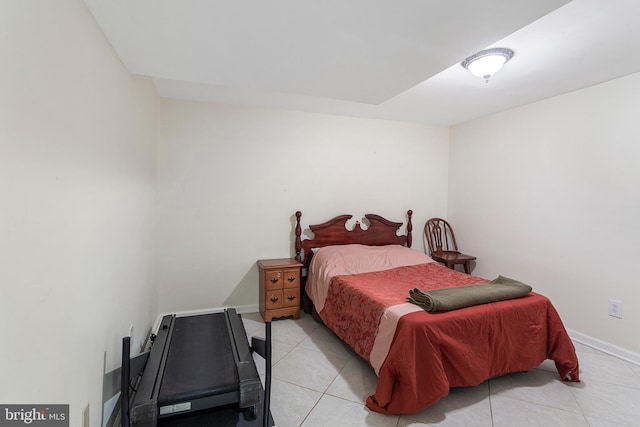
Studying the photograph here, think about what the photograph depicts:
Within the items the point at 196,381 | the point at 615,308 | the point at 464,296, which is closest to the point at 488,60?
the point at 464,296

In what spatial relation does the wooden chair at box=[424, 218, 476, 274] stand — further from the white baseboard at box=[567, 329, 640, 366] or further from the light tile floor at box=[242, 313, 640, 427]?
the light tile floor at box=[242, 313, 640, 427]

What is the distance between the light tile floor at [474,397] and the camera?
1.83 meters

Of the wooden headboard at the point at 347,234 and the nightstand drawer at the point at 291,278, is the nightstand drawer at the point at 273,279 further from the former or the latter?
the wooden headboard at the point at 347,234

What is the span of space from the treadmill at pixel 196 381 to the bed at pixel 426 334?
793mm

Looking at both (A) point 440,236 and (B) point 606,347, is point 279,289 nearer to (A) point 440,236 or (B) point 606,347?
(A) point 440,236

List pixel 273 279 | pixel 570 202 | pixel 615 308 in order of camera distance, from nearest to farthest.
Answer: pixel 615 308
pixel 570 202
pixel 273 279

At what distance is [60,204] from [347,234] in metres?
3.03

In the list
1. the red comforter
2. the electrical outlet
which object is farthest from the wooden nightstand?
the electrical outlet

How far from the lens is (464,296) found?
7.02 ft

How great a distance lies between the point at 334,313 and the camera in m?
2.76

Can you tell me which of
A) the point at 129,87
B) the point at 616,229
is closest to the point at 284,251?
the point at 129,87

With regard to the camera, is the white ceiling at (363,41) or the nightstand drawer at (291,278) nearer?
the white ceiling at (363,41)

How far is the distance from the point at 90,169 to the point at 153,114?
1699 millimetres

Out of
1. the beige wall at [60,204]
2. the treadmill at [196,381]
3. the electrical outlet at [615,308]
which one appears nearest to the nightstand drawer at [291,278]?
the treadmill at [196,381]
